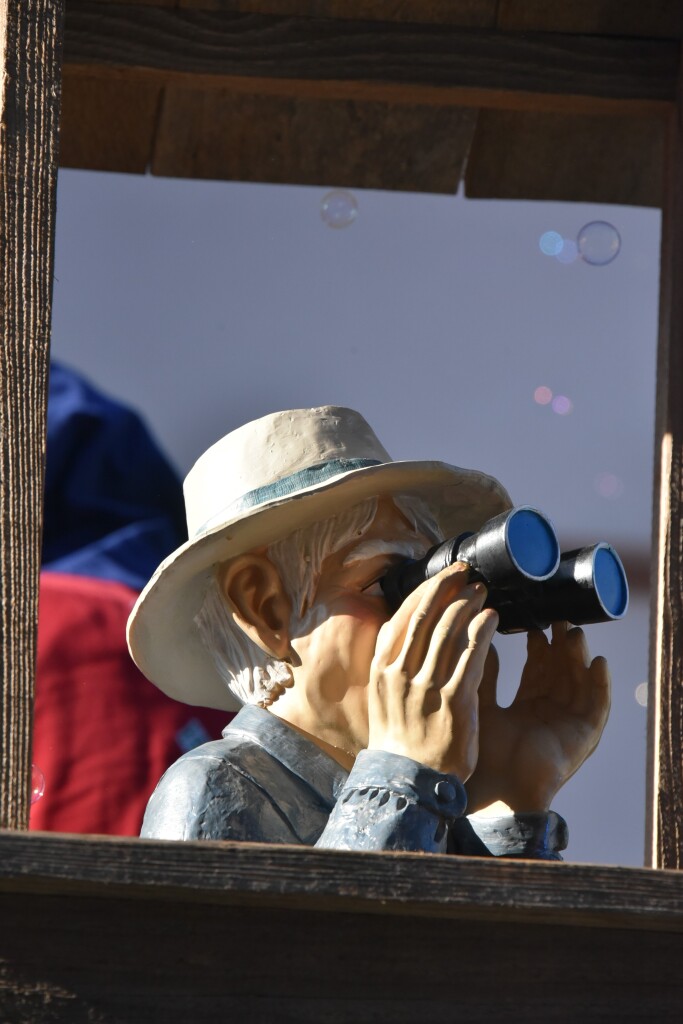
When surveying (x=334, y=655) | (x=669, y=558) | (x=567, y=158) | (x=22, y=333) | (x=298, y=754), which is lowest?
(x=298, y=754)

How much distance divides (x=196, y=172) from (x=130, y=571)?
1518 millimetres

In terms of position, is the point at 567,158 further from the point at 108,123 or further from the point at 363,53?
the point at 108,123

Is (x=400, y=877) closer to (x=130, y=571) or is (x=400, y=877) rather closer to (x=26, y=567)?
(x=26, y=567)

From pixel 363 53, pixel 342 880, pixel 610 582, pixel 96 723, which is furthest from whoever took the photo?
pixel 96 723

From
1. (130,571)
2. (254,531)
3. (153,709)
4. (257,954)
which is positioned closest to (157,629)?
(254,531)

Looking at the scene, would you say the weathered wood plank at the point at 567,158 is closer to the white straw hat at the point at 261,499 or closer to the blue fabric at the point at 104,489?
the white straw hat at the point at 261,499

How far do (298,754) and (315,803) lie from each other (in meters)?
0.06

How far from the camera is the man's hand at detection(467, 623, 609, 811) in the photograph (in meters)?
2.08

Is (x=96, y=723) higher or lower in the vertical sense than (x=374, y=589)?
lower

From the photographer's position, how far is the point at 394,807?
1.68m

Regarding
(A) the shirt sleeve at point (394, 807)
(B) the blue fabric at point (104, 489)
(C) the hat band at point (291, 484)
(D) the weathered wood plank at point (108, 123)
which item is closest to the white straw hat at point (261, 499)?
(C) the hat band at point (291, 484)

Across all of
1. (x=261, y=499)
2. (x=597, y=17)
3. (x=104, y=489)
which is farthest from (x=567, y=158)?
(x=104, y=489)

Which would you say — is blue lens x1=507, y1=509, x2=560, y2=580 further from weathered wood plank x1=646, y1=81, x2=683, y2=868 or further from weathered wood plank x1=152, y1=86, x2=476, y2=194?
weathered wood plank x1=152, y1=86, x2=476, y2=194

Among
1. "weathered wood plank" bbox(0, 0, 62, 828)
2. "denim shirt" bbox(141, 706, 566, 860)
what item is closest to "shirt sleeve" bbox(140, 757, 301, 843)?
"denim shirt" bbox(141, 706, 566, 860)
